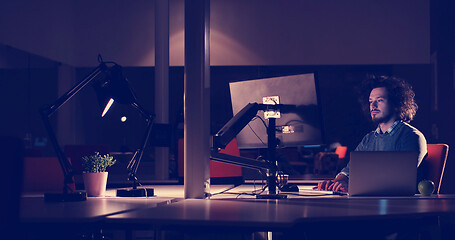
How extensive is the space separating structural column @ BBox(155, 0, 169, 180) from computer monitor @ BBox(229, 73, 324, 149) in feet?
9.30

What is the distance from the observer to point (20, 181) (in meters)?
1.15

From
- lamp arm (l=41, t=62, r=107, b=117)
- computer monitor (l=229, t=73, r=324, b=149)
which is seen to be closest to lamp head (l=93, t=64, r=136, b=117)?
lamp arm (l=41, t=62, r=107, b=117)

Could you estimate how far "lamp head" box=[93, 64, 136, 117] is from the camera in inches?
88.5

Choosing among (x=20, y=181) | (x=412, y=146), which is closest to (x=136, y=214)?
(x=20, y=181)

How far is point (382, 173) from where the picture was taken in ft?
6.86

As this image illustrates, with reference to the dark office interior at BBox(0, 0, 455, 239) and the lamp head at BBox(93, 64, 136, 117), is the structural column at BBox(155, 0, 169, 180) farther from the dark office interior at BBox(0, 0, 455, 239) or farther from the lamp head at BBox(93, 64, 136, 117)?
the lamp head at BBox(93, 64, 136, 117)

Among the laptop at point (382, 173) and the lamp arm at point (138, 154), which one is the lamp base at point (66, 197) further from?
the laptop at point (382, 173)

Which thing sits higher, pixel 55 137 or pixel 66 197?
pixel 55 137

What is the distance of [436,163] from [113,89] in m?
1.78

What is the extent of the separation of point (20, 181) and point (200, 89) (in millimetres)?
1080

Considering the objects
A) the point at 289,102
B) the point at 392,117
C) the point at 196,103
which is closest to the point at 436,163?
the point at 392,117

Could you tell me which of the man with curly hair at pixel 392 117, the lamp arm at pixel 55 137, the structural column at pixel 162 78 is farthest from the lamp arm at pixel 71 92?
the structural column at pixel 162 78

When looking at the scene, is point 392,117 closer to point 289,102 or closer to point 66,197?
point 289,102

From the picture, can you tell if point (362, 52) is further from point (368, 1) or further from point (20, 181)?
point (20, 181)
